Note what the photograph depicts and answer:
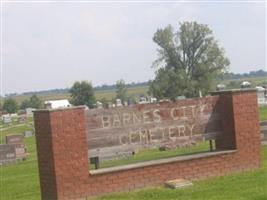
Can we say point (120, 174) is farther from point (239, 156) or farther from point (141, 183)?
point (239, 156)

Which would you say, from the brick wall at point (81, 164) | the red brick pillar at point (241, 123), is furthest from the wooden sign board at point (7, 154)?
the brick wall at point (81, 164)

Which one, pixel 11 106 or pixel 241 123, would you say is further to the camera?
pixel 11 106

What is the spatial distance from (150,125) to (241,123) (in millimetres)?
1902

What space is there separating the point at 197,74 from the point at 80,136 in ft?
230

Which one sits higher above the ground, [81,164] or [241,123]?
[241,123]

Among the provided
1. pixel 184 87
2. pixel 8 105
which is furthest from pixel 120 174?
pixel 8 105

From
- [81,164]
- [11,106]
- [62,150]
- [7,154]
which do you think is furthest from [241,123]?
[11,106]

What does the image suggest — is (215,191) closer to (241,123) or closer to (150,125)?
(150,125)

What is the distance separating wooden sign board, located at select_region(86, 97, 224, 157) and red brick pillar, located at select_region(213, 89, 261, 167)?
19 cm

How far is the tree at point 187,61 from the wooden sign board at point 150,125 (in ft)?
212

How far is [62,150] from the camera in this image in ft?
32.1

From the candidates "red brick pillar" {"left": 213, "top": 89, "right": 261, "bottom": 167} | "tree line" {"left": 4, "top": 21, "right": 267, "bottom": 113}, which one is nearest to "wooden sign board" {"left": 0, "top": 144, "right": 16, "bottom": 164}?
"red brick pillar" {"left": 213, "top": 89, "right": 261, "bottom": 167}

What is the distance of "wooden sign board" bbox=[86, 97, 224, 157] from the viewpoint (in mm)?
10367

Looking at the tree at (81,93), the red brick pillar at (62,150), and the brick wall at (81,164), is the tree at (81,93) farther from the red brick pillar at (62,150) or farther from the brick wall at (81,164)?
the red brick pillar at (62,150)
